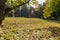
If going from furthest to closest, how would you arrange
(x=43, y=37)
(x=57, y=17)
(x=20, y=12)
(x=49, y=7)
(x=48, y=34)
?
(x=20, y=12) → (x=57, y=17) → (x=49, y=7) → (x=48, y=34) → (x=43, y=37)

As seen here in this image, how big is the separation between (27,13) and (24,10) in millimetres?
1245

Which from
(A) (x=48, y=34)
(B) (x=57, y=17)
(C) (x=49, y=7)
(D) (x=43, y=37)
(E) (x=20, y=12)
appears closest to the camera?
(D) (x=43, y=37)

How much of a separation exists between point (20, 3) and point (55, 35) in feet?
13.2

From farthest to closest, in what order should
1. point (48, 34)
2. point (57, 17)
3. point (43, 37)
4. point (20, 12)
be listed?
point (20, 12) → point (57, 17) → point (48, 34) → point (43, 37)

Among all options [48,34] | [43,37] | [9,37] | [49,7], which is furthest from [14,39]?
[49,7]

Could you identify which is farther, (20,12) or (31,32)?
(20,12)

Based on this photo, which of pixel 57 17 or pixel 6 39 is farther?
pixel 57 17

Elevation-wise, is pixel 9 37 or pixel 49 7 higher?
pixel 49 7

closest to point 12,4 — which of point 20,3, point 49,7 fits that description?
point 20,3

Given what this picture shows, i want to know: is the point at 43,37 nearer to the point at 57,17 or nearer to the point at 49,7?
the point at 49,7

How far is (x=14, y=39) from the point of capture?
13656 millimetres

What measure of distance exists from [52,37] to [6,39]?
467 cm

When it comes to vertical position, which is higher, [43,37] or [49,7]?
[49,7]

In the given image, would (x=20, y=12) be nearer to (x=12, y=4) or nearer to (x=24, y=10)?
(x=24, y=10)
